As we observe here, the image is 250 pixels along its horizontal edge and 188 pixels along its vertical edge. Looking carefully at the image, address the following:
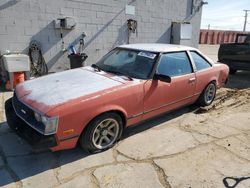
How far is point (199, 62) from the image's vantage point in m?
4.98

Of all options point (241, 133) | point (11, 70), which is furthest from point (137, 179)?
point (11, 70)

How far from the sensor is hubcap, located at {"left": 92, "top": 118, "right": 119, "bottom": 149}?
3352 mm

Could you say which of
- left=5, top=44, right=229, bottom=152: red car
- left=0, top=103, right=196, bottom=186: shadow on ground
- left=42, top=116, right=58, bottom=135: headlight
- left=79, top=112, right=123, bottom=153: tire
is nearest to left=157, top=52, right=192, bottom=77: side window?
left=5, top=44, right=229, bottom=152: red car

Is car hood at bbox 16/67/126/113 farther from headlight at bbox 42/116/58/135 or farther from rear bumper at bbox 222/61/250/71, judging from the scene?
rear bumper at bbox 222/61/250/71

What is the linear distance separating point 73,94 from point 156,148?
1.44 m

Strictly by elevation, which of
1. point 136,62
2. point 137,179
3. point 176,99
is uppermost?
point 136,62

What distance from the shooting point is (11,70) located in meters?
6.03

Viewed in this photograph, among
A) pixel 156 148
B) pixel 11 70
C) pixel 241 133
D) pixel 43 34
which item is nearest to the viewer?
pixel 156 148

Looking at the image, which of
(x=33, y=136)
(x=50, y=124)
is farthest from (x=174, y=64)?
(x=33, y=136)

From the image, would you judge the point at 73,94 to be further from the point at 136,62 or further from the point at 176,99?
the point at 176,99

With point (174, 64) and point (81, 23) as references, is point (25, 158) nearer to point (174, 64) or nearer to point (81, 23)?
point (174, 64)

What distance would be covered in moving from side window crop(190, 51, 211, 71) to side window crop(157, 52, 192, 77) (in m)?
0.27

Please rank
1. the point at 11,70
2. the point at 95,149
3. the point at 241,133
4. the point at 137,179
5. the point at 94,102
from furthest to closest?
1. the point at 11,70
2. the point at 241,133
3. the point at 95,149
4. the point at 94,102
5. the point at 137,179

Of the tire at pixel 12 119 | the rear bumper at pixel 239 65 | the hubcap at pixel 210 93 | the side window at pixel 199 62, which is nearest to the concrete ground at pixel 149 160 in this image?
the tire at pixel 12 119
